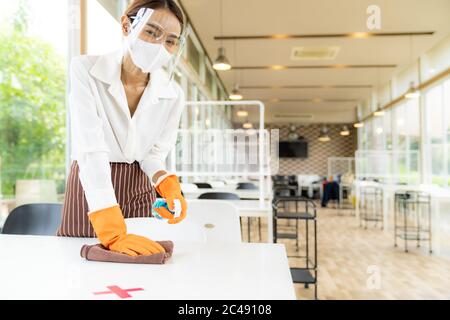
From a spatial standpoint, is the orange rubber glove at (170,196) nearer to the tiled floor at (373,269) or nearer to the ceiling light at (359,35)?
the tiled floor at (373,269)

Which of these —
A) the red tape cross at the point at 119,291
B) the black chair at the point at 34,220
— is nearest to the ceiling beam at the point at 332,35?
the black chair at the point at 34,220

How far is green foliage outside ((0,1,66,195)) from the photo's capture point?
1.96 metres

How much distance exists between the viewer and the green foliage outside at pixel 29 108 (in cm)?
196

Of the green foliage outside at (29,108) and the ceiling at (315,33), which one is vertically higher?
the ceiling at (315,33)

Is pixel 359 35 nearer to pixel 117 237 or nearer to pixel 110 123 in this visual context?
pixel 110 123

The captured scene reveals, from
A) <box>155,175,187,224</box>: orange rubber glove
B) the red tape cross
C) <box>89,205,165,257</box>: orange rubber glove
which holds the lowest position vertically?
the red tape cross

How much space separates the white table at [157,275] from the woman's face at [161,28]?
48 centimetres

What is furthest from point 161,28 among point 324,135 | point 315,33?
point 324,135

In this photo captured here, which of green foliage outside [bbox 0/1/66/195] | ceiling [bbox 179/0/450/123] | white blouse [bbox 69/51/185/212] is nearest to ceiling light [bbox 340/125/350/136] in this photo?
ceiling [bbox 179/0/450/123]

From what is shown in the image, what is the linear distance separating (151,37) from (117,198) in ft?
1.47

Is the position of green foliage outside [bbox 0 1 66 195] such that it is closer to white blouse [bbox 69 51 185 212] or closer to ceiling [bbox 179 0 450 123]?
white blouse [bbox 69 51 185 212]

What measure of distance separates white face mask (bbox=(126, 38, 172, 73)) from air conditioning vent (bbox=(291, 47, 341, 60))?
18.7 ft

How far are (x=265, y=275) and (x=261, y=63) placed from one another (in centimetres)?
679
